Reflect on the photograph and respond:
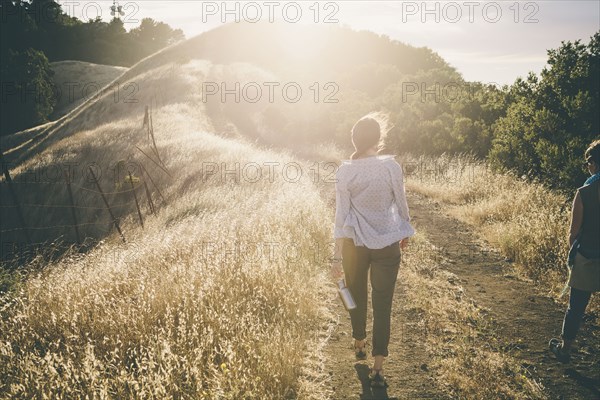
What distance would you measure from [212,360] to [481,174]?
1104cm

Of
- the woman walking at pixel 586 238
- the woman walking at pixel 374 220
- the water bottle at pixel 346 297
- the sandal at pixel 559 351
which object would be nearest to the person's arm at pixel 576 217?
the woman walking at pixel 586 238

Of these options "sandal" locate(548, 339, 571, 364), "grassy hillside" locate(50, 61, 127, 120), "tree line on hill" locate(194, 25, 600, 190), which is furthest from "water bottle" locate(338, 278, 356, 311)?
"grassy hillside" locate(50, 61, 127, 120)

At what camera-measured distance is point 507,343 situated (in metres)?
4.11

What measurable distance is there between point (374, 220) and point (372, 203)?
0.16m

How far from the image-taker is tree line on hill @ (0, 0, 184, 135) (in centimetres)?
3697

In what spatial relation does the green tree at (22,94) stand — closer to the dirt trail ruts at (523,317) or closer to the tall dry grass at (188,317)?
the tall dry grass at (188,317)

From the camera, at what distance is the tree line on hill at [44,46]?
37.0 m

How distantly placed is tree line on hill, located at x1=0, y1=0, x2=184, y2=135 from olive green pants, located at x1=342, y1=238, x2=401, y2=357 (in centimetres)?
4533

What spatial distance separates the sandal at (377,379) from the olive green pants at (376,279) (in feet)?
0.64

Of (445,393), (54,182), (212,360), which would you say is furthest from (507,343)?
(54,182)

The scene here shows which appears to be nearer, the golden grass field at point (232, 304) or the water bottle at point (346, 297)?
the golden grass field at point (232, 304)

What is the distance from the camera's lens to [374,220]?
335cm

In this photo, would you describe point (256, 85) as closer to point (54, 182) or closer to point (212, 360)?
Result: point (54, 182)

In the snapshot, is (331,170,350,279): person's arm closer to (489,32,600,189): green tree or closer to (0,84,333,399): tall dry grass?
(0,84,333,399): tall dry grass
